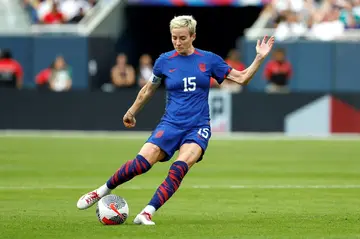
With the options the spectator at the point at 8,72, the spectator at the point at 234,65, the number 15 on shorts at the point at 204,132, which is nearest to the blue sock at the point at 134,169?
the number 15 on shorts at the point at 204,132

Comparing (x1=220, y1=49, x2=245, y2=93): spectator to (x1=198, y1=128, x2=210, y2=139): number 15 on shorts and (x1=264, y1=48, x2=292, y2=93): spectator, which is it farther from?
(x1=198, y1=128, x2=210, y2=139): number 15 on shorts

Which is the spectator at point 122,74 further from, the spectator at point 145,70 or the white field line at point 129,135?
the white field line at point 129,135

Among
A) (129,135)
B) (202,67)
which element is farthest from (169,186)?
(129,135)

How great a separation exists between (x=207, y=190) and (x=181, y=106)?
A: 4225 millimetres

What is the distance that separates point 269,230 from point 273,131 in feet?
60.8

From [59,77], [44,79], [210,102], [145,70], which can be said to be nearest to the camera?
[210,102]

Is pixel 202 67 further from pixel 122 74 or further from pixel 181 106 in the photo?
pixel 122 74

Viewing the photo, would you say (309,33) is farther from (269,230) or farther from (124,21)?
(269,230)

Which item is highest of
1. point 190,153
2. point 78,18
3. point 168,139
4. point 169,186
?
point 168,139

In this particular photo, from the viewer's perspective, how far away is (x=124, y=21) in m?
34.8

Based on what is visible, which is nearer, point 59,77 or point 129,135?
point 129,135

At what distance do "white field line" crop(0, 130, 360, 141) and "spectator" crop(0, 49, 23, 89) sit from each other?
153 centimetres

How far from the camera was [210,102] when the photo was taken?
2903 cm

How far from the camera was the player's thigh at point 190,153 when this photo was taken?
11.1m
